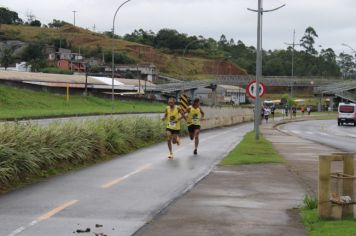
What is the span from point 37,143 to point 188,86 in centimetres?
11220

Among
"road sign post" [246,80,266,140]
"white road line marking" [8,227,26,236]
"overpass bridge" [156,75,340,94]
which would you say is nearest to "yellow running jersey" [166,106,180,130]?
"road sign post" [246,80,266,140]

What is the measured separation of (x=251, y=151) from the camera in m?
20.1

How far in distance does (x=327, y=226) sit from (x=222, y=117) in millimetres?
37490

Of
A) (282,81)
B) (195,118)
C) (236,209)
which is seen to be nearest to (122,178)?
(236,209)

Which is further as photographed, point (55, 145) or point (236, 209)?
point (55, 145)

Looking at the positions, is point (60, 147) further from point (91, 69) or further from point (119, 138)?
point (91, 69)

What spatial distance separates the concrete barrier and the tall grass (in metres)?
17.8

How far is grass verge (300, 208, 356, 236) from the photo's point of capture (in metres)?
7.31

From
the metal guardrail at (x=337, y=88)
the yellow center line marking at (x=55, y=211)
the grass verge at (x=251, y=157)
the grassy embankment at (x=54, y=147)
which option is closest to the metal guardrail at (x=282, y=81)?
the metal guardrail at (x=337, y=88)

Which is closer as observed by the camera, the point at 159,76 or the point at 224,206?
the point at 224,206

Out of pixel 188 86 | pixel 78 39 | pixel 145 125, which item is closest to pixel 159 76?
pixel 188 86

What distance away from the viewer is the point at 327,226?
778 cm

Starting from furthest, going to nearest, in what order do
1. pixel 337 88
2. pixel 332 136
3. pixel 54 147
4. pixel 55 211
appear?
pixel 337 88, pixel 332 136, pixel 54 147, pixel 55 211

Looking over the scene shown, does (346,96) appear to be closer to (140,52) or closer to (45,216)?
(140,52)
